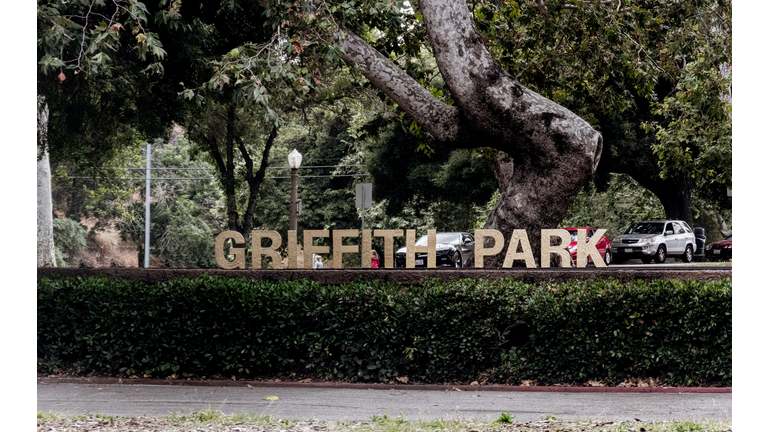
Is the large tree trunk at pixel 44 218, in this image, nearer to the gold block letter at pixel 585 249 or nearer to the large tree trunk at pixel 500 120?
the large tree trunk at pixel 500 120

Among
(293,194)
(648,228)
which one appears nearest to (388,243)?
(293,194)

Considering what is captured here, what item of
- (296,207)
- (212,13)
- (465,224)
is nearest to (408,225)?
(465,224)

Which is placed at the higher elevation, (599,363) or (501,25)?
(501,25)

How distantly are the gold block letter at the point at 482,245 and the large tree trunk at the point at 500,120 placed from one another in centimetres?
53

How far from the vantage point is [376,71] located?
1130 centimetres

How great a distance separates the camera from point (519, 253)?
10.3 meters

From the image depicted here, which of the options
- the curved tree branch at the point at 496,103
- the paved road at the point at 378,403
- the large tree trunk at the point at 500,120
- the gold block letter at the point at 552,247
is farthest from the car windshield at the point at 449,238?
the paved road at the point at 378,403

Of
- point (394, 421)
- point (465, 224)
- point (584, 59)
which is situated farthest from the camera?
point (465, 224)

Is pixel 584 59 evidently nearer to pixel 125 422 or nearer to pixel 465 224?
pixel 125 422

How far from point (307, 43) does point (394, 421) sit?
5.39m

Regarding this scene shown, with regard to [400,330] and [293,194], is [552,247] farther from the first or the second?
[293,194]

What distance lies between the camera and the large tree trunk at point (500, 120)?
1072 cm

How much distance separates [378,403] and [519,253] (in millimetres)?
3469

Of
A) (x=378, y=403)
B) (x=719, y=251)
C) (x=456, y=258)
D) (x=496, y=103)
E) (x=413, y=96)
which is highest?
(x=413, y=96)
